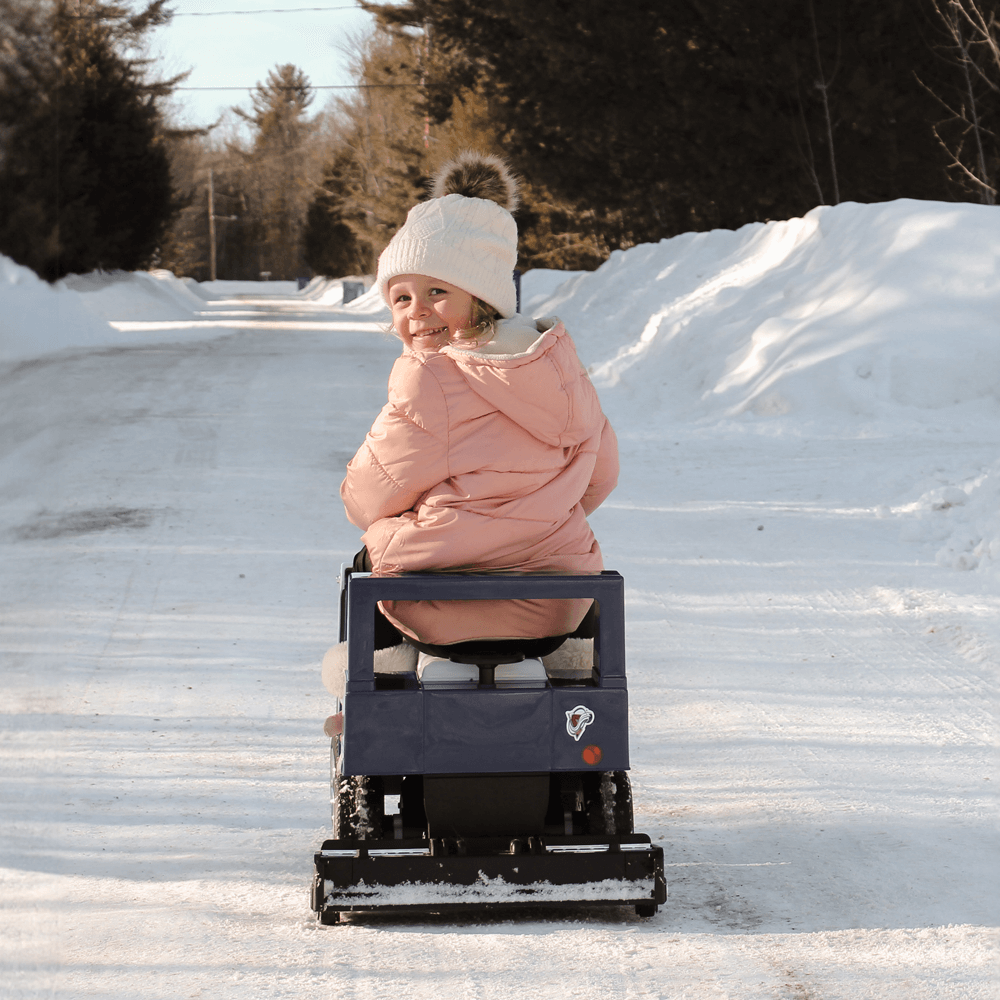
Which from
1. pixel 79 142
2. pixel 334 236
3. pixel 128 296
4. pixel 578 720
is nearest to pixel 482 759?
pixel 578 720

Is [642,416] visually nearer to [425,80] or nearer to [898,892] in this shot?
[898,892]

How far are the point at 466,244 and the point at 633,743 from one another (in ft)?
6.54

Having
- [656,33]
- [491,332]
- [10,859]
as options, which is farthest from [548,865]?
[656,33]

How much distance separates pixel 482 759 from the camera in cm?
283

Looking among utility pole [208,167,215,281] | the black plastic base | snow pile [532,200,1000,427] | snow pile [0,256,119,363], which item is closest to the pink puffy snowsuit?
the black plastic base

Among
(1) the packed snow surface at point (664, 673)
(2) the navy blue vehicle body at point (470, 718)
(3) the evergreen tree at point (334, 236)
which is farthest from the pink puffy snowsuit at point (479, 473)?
(3) the evergreen tree at point (334, 236)

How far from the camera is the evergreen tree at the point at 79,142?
86.4 feet

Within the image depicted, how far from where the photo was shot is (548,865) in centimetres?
281

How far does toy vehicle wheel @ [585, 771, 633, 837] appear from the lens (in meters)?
2.94

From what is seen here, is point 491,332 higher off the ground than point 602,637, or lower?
higher

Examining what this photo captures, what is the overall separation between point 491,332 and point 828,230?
1163 cm

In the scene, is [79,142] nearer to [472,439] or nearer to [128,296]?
[128,296]

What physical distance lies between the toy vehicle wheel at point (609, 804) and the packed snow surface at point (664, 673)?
0.69 feet

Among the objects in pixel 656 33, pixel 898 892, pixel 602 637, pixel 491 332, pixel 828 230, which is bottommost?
pixel 898 892
